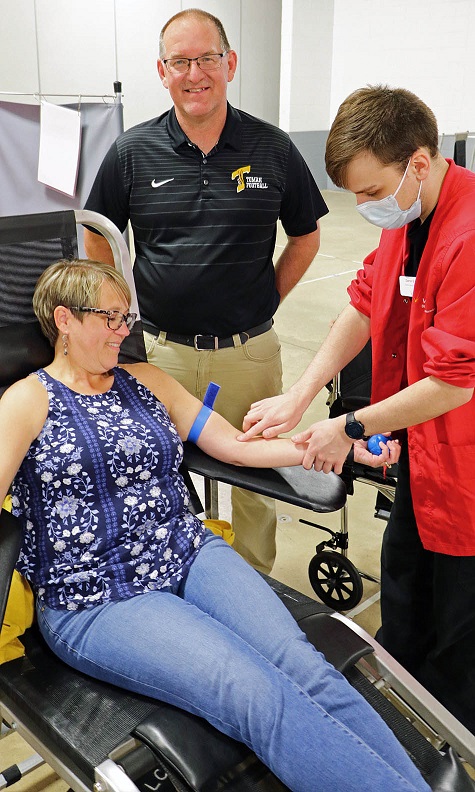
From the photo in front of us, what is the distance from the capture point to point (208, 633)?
1460 mm

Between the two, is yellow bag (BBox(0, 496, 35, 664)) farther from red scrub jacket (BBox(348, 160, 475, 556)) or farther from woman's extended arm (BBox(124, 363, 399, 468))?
red scrub jacket (BBox(348, 160, 475, 556))

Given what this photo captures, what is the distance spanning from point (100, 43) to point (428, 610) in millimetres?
6207

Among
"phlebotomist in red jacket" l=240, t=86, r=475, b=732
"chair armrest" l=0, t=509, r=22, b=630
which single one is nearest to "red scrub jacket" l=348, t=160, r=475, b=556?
"phlebotomist in red jacket" l=240, t=86, r=475, b=732

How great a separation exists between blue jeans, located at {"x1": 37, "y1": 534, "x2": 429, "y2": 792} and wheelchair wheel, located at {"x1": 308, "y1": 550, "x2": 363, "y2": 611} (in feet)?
2.50

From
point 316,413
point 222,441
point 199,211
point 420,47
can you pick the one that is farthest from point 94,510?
point 420,47

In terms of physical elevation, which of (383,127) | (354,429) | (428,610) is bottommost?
(428,610)

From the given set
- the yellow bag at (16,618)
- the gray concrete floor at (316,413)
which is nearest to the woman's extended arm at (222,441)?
the yellow bag at (16,618)

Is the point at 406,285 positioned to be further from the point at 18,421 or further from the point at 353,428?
the point at 18,421

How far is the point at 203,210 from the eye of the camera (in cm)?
220

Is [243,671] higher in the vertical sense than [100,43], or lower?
lower

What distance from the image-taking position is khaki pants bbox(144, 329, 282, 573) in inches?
90.6

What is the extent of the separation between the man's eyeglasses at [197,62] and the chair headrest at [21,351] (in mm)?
850

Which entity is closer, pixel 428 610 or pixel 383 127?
pixel 383 127

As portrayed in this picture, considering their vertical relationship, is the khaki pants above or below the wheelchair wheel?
above
